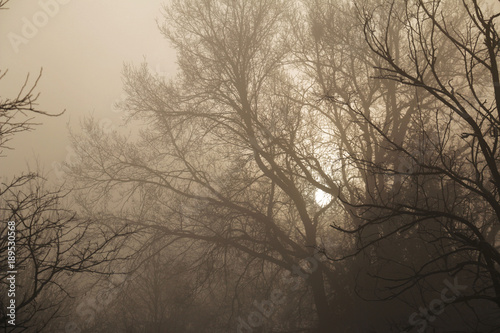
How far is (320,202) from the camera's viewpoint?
1275 cm

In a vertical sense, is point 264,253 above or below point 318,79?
below

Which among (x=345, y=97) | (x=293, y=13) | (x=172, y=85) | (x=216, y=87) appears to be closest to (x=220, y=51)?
(x=216, y=87)

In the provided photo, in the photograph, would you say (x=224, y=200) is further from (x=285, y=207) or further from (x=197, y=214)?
(x=285, y=207)

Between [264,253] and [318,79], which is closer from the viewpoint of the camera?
[264,253]

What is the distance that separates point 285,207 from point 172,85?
551 centimetres

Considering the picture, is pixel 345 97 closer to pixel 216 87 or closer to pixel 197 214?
pixel 216 87

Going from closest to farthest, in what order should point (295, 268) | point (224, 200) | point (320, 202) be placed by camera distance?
point (295, 268)
point (224, 200)
point (320, 202)

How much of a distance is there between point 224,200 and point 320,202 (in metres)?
3.59

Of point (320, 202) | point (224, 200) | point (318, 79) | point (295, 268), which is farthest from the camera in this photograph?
point (320, 202)

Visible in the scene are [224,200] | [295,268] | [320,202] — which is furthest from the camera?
[320,202]

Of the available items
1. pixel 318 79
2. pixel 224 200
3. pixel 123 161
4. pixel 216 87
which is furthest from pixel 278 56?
pixel 123 161

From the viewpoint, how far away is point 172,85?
12.2 m

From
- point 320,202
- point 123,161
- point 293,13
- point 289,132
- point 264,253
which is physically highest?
point 293,13

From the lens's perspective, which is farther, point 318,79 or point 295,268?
point 318,79
